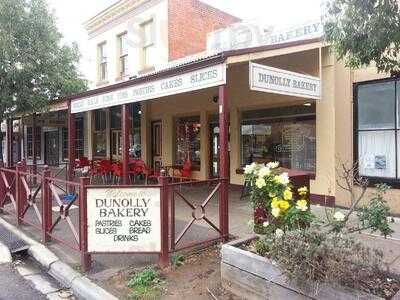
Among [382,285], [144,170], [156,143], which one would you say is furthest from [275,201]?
[156,143]

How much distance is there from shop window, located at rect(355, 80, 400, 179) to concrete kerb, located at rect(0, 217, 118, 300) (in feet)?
20.8

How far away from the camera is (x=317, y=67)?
392 inches

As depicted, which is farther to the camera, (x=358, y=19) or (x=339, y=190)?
(x=339, y=190)

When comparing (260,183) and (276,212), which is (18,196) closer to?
(260,183)

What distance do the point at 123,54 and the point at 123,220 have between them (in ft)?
44.4

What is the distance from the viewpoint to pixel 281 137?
1156cm

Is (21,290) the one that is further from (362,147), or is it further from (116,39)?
(116,39)

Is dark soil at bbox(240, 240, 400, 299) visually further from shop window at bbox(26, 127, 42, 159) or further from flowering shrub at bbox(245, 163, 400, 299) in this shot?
shop window at bbox(26, 127, 42, 159)

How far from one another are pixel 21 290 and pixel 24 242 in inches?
81.5

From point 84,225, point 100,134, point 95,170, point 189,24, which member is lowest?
point 84,225

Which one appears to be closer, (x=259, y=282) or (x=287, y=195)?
(x=259, y=282)

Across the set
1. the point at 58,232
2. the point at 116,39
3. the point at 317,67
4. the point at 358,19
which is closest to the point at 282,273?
the point at 358,19

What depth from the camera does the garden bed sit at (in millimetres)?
3844

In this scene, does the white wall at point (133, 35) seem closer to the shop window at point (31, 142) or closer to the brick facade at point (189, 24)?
the brick facade at point (189, 24)
